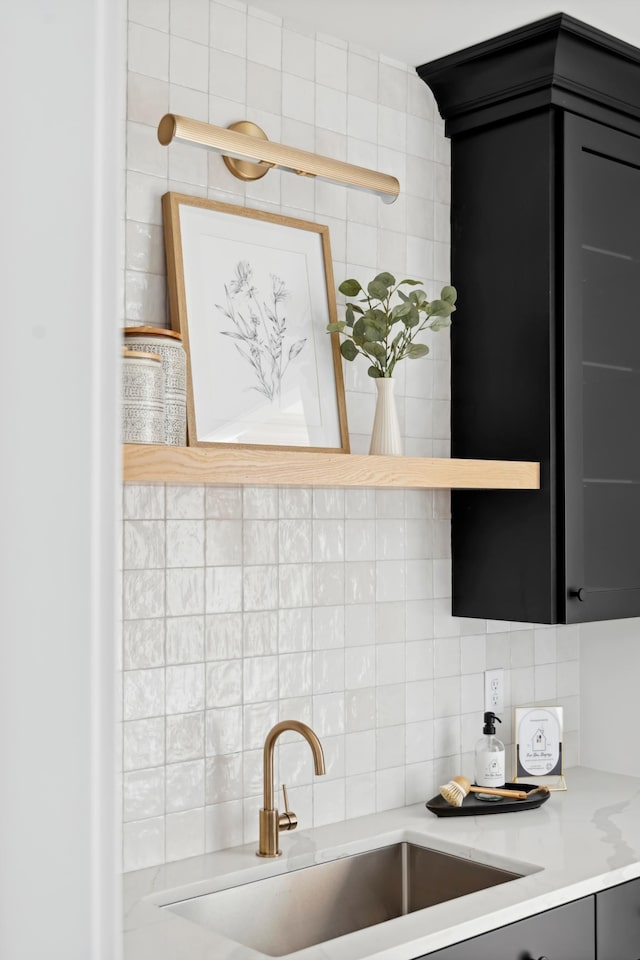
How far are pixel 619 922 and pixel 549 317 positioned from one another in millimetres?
1211

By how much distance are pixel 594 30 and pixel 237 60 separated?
0.76 m

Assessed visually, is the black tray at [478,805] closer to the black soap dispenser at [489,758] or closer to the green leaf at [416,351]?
the black soap dispenser at [489,758]

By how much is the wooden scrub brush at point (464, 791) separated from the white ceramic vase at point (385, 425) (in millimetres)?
759

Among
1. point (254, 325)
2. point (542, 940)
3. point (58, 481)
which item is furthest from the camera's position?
point (254, 325)

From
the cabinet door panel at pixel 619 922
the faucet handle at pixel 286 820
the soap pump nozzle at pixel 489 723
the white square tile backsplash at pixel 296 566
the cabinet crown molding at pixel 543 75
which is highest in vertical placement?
the cabinet crown molding at pixel 543 75

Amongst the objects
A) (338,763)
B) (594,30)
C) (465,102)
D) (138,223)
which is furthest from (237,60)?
(338,763)

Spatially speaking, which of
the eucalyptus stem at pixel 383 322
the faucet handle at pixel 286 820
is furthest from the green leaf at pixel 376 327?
the faucet handle at pixel 286 820

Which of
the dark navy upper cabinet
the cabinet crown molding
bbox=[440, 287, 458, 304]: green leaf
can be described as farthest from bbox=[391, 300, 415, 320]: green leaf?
the cabinet crown molding

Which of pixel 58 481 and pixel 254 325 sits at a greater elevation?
pixel 254 325

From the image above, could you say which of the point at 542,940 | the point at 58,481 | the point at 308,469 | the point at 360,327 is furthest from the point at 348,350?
the point at 58,481

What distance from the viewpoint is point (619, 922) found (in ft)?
5.86

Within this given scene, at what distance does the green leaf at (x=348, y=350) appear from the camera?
1956mm

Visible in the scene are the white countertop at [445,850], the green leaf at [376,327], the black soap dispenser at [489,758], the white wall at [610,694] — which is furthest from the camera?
the white wall at [610,694]

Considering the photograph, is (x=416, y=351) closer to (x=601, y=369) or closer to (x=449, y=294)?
(x=449, y=294)
